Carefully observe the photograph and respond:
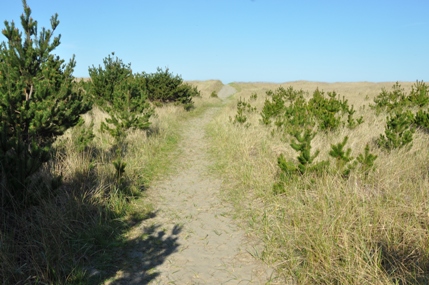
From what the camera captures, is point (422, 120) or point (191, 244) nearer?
point (191, 244)

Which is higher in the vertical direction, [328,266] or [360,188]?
[360,188]

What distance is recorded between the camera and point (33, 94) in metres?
5.32

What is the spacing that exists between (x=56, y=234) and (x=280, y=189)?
3238 millimetres

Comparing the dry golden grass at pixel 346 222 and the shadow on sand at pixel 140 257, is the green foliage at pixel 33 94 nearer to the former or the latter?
the shadow on sand at pixel 140 257

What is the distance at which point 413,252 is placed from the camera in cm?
290

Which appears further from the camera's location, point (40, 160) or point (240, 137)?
point (240, 137)

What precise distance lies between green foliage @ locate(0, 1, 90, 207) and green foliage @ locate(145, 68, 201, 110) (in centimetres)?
1174

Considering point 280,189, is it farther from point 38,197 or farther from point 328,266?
point 38,197

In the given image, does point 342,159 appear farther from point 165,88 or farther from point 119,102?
point 165,88

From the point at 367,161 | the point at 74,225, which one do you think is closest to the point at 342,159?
the point at 367,161

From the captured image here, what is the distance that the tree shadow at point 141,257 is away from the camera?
325cm

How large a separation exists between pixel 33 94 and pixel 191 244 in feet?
12.5

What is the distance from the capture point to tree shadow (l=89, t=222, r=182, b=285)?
325cm

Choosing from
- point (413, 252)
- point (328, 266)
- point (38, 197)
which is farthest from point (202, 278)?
point (38, 197)
